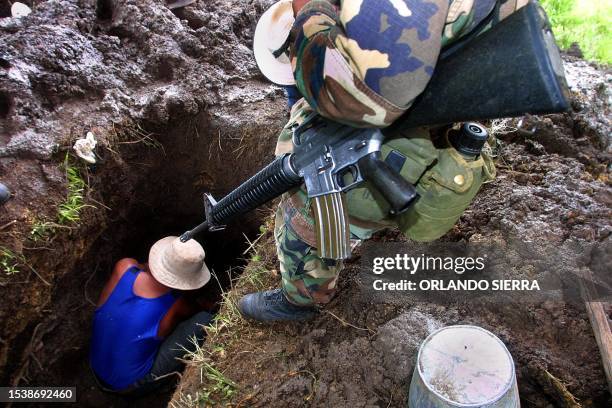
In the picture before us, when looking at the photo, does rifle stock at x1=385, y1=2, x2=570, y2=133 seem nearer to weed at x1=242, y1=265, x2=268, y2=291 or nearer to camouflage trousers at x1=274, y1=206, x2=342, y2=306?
camouflage trousers at x1=274, y1=206, x2=342, y2=306

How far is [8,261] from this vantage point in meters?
2.26

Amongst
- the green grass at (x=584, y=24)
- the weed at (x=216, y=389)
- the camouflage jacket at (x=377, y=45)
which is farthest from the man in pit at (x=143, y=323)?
the green grass at (x=584, y=24)

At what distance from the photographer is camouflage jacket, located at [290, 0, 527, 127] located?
3.75ft

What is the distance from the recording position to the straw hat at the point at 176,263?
2.89 m

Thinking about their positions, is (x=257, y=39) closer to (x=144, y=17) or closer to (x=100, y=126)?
(x=100, y=126)

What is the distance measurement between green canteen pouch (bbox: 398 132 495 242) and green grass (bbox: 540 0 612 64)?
2.13m

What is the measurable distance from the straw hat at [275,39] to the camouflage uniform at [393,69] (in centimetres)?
39

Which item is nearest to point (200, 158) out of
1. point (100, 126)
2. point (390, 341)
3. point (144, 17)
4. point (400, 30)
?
point (100, 126)

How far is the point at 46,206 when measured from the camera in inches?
94.4

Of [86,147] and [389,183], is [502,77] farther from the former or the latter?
[86,147]

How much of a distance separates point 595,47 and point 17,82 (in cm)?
360

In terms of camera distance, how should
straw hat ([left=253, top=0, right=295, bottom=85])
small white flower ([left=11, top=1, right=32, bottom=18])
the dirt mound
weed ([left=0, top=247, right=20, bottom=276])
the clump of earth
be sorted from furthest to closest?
small white flower ([left=11, top=1, right=32, bottom=18]), weed ([left=0, top=247, right=20, bottom=276]), the clump of earth, the dirt mound, straw hat ([left=253, top=0, right=295, bottom=85])

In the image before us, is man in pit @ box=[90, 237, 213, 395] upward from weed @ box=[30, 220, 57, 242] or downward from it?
downward

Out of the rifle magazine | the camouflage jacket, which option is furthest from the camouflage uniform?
the rifle magazine
